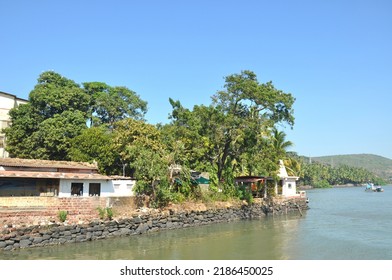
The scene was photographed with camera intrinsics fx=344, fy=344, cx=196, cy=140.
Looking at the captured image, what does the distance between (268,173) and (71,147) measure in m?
19.3

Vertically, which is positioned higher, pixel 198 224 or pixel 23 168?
pixel 23 168

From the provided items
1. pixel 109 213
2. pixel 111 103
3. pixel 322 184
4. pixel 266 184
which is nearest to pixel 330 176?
pixel 322 184

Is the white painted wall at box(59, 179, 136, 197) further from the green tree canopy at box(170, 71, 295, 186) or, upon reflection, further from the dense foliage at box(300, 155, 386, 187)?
the dense foliage at box(300, 155, 386, 187)

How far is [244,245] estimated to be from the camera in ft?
65.9

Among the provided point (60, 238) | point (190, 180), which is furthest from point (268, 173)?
point (60, 238)

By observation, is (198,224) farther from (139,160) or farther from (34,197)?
(34,197)

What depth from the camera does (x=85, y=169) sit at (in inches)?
968

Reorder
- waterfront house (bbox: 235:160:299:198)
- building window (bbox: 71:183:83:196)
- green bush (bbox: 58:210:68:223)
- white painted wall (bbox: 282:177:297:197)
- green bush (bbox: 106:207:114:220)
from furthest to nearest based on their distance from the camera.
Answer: white painted wall (bbox: 282:177:297:197) < waterfront house (bbox: 235:160:299:198) < building window (bbox: 71:183:83:196) < green bush (bbox: 106:207:114:220) < green bush (bbox: 58:210:68:223)

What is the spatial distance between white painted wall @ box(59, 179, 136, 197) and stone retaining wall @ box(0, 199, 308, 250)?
7.83 ft

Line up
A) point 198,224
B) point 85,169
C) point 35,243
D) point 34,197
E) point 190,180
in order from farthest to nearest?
point 190,180
point 198,224
point 85,169
point 34,197
point 35,243

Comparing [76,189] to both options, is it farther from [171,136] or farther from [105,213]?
[171,136]

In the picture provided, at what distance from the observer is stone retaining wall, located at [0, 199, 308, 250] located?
18.6 metres

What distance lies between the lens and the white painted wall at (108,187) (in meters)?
22.7

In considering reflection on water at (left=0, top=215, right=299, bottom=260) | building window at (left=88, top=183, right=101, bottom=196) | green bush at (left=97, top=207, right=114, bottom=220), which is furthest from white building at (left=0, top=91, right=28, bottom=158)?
reflection on water at (left=0, top=215, right=299, bottom=260)
